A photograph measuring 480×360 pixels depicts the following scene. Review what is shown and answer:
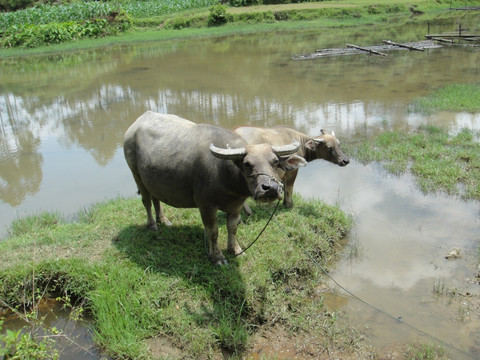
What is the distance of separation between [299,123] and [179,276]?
5791 millimetres

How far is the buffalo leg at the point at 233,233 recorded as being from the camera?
3933 millimetres

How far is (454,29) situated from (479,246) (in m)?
21.7

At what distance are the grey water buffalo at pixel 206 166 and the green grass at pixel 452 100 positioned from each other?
6608 millimetres

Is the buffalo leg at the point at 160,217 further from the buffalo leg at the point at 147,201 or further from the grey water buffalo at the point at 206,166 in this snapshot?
the grey water buffalo at the point at 206,166

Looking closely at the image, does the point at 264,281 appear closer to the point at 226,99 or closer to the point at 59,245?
the point at 59,245

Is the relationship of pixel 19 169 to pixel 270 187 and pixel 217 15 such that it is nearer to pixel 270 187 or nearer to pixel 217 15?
pixel 270 187

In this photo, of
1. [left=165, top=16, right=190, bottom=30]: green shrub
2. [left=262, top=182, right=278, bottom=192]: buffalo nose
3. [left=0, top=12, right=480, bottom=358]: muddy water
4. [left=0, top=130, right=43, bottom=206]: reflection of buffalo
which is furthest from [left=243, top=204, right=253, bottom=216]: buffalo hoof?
[left=165, top=16, right=190, bottom=30]: green shrub

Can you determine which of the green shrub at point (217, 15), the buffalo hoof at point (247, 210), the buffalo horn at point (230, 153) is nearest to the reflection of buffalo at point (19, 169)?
the buffalo hoof at point (247, 210)

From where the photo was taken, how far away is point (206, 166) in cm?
368

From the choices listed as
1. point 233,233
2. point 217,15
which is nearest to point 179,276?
point 233,233

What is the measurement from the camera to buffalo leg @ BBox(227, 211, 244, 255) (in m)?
3.93

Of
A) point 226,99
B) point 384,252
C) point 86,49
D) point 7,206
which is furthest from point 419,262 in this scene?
point 86,49

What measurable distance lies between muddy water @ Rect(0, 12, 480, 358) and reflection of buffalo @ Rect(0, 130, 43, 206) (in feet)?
0.11

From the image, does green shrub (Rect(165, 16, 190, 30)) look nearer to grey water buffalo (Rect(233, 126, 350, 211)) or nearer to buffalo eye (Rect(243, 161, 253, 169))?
grey water buffalo (Rect(233, 126, 350, 211))
